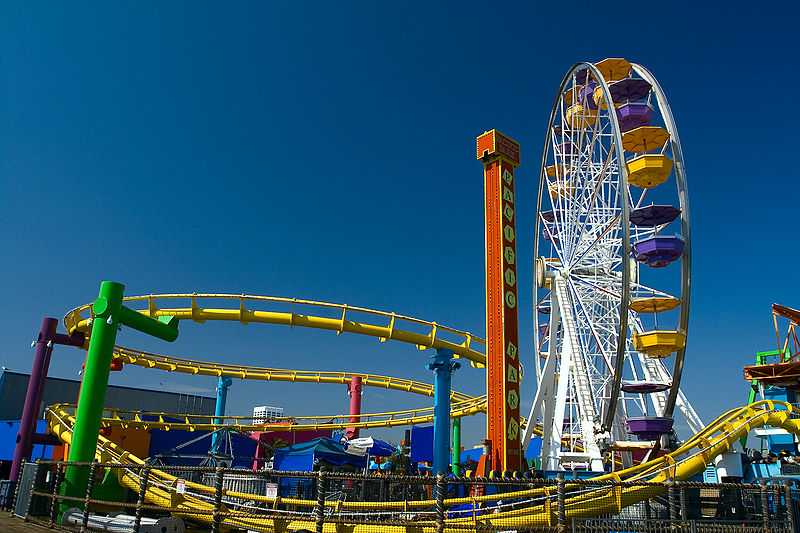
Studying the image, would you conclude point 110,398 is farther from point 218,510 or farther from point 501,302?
point 218,510

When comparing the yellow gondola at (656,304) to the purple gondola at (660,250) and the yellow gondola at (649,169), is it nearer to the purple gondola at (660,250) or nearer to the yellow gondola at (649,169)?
the purple gondola at (660,250)

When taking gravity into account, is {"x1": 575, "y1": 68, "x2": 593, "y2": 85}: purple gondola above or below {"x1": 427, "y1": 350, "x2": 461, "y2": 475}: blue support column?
above

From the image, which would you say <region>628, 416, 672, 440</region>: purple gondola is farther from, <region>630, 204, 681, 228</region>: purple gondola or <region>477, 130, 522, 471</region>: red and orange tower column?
<region>630, 204, 681, 228</region>: purple gondola

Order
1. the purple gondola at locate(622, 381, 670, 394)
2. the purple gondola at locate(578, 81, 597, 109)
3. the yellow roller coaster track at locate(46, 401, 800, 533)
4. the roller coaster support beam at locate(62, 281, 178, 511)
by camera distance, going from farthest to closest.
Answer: the purple gondola at locate(578, 81, 597, 109), the purple gondola at locate(622, 381, 670, 394), the roller coaster support beam at locate(62, 281, 178, 511), the yellow roller coaster track at locate(46, 401, 800, 533)

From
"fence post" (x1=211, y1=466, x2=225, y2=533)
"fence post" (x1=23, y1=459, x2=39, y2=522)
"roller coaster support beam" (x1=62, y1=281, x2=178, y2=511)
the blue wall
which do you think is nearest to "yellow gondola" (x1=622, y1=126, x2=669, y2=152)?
"roller coaster support beam" (x1=62, y1=281, x2=178, y2=511)

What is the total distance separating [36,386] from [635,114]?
22719 mm

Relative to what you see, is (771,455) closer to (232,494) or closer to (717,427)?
(717,427)

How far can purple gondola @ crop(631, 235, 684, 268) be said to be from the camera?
851 inches

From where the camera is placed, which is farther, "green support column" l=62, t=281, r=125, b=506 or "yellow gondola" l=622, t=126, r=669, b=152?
"yellow gondola" l=622, t=126, r=669, b=152

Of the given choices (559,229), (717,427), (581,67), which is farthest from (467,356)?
(581,67)

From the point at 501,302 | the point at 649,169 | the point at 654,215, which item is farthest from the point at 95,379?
the point at 649,169

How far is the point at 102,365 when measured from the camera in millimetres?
15234

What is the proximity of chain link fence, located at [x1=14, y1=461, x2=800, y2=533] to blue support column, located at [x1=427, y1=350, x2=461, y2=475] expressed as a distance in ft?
13.1

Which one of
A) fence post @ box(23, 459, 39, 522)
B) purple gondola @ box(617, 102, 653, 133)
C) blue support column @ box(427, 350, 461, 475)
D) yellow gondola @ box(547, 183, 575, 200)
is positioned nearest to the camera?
fence post @ box(23, 459, 39, 522)
